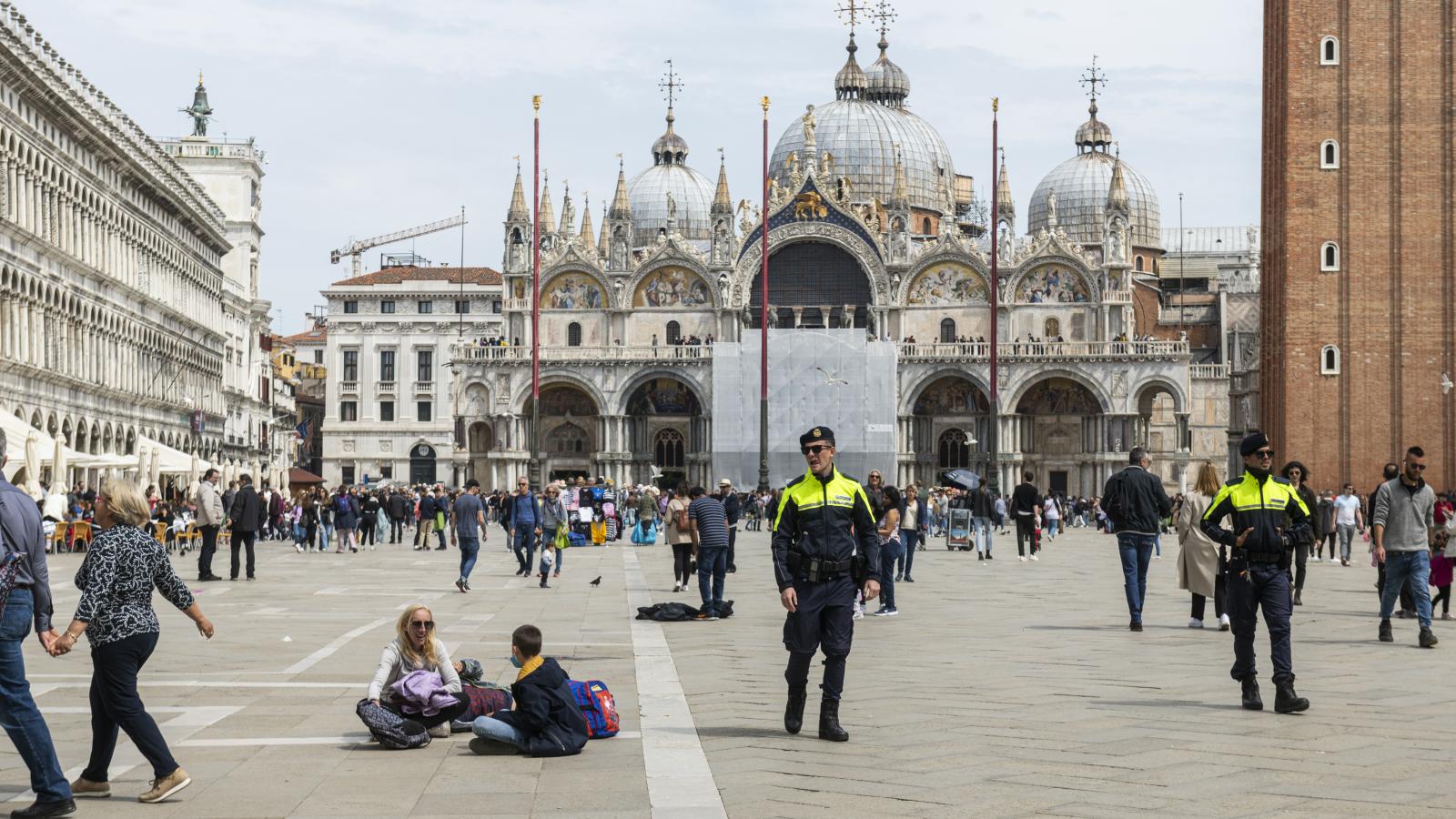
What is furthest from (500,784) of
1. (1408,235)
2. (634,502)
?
(634,502)

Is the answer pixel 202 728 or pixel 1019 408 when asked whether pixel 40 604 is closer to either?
pixel 202 728

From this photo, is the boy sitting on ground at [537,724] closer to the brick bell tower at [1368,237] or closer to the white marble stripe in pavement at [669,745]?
the white marble stripe in pavement at [669,745]

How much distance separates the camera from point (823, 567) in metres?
9.90

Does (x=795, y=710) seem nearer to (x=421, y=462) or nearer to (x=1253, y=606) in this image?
(x=1253, y=606)

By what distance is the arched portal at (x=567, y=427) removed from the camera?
74.6m

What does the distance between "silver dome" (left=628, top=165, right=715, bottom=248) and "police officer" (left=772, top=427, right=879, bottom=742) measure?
257ft

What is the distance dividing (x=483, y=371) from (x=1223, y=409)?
104 feet

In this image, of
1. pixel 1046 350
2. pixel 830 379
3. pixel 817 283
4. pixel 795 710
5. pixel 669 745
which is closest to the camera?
pixel 669 745

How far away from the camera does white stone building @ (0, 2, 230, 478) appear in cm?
3962

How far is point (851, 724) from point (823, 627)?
2.30ft

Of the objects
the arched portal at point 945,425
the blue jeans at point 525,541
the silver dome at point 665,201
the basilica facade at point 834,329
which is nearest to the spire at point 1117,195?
the basilica facade at point 834,329

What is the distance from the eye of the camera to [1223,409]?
80.2m

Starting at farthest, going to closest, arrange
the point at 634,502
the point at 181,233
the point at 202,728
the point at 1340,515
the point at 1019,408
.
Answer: the point at 1019,408 < the point at 181,233 < the point at 634,502 < the point at 1340,515 < the point at 202,728

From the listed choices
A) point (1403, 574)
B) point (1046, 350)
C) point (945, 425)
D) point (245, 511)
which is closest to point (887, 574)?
point (1403, 574)
